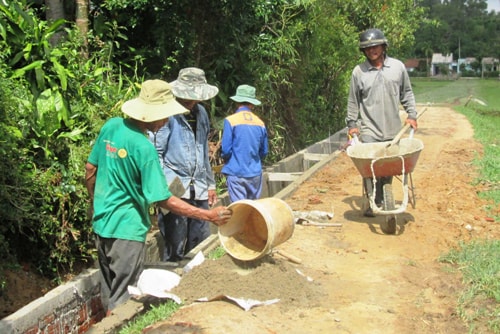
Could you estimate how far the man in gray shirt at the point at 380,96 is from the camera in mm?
7039

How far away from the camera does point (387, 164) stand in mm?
6504

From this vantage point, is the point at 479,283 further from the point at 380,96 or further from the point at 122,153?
the point at 122,153

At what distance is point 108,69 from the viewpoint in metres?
7.89

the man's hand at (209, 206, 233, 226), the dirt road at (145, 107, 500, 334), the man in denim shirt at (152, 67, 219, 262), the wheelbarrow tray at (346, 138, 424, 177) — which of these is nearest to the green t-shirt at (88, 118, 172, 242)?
the man's hand at (209, 206, 233, 226)

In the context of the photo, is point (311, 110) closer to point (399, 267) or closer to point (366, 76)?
point (366, 76)

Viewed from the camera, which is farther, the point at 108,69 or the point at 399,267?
the point at 108,69

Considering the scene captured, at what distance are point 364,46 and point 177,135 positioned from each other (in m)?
2.38

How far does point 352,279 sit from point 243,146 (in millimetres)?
2342

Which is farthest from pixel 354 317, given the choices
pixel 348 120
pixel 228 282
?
pixel 348 120

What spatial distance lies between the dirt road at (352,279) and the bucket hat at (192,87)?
171 centimetres

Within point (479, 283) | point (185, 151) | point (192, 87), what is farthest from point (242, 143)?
point (479, 283)

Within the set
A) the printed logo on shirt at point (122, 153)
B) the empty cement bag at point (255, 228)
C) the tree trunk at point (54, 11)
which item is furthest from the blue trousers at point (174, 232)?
the tree trunk at point (54, 11)

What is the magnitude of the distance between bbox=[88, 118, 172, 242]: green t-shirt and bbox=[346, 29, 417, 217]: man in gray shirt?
328 centimetres

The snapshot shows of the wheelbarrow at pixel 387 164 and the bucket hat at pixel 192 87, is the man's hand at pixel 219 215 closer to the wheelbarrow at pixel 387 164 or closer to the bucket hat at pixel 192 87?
the bucket hat at pixel 192 87
